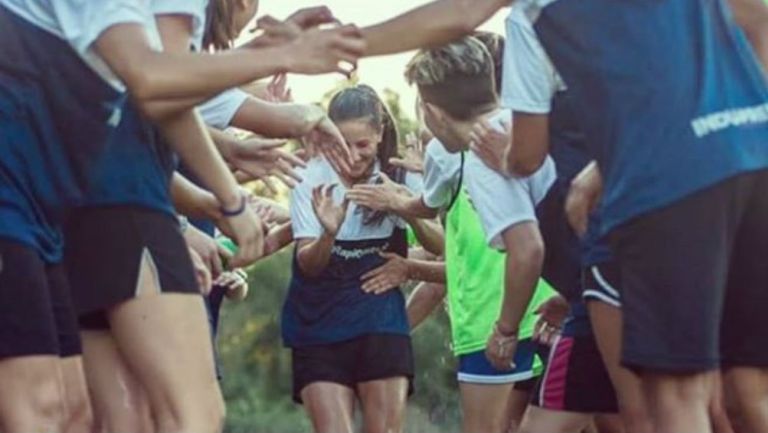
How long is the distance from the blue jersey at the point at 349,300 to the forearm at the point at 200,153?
4.27 metres

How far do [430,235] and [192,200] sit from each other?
3908mm

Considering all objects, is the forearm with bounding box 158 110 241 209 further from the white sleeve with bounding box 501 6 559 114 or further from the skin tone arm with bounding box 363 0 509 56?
the white sleeve with bounding box 501 6 559 114

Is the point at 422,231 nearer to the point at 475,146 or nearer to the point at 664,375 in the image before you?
the point at 475,146

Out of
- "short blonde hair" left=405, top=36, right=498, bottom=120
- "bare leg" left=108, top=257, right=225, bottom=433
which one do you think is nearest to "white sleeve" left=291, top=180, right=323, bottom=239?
"short blonde hair" left=405, top=36, right=498, bottom=120

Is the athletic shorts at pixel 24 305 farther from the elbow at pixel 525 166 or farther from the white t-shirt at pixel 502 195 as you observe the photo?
the white t-shirt at pixel 502 195

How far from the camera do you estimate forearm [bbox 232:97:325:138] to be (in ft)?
25.0

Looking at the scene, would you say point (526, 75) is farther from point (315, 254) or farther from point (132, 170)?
point (315, 254)

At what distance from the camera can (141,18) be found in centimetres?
614

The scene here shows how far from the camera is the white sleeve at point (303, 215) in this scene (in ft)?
35.8

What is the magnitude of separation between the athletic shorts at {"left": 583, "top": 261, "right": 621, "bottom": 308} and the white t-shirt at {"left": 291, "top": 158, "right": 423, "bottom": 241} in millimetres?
3725

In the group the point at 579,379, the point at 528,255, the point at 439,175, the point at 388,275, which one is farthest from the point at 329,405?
the point at 579,379

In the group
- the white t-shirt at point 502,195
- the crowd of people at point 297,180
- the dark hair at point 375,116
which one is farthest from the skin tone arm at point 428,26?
the dark hair at point 375,116

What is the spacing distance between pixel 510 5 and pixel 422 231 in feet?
15.0

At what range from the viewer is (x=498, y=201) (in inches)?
344
